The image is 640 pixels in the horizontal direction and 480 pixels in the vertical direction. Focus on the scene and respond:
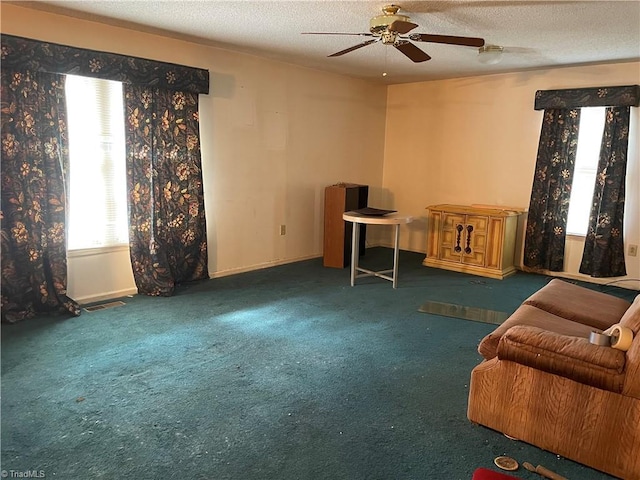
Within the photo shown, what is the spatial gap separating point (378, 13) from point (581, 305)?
7.33 feet

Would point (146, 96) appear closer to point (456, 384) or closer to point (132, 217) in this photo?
point (132, 217)

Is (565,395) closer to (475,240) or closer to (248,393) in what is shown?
(248,393)

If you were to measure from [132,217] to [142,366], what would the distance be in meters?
1.61

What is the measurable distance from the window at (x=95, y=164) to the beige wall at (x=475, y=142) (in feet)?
12.0

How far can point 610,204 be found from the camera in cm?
459

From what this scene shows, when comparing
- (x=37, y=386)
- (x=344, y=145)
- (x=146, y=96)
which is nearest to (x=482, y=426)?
(x=37, y=386)

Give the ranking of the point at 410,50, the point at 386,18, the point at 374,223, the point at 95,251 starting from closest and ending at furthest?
1. the point at 386,18
2. the point at 410,50
3. the point at 95,251
4. the point at 374,223

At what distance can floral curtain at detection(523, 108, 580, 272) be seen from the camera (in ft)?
15.9

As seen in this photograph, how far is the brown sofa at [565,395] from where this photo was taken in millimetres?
1824

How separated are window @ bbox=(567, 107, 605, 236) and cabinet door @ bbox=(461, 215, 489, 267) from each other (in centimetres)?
88

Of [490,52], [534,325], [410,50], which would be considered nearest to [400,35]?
[410,50]

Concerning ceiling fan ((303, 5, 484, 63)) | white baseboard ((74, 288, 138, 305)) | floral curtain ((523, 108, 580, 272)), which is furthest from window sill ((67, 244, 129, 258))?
floral curtain ((523, 108, 580, 272))

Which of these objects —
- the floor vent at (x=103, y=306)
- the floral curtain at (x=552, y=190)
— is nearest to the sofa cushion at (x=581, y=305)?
the floral curtain at (x=552, y=190)

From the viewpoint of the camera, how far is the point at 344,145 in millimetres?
5867
